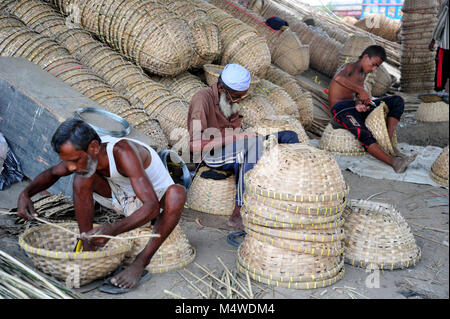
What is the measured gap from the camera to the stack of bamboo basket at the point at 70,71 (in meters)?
3.85

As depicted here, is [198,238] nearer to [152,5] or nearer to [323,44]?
[152,5]

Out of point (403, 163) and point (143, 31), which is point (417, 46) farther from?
point (143, 31)

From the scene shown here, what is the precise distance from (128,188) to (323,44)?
512cm

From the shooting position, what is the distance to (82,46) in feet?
14.0

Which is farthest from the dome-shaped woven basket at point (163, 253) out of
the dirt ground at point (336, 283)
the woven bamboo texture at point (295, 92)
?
the woven bamboo texture at point (295, 92)

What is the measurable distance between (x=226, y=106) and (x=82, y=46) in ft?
5.20

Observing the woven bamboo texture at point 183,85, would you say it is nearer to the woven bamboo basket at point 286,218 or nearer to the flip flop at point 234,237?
the flip flop at point 234,237

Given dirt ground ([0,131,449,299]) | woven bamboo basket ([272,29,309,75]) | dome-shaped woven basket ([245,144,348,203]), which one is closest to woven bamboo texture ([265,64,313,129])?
woven bamboo basket ([272,29,309,75])

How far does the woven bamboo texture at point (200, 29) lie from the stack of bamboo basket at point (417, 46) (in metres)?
3.80

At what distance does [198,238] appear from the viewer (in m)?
3.13

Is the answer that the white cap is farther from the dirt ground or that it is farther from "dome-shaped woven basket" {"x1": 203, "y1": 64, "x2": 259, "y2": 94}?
"dome-shaped woven basket" {"x1": 203, "y1": 64, "x2": 259, "y2": 94}

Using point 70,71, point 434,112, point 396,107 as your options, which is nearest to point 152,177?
point 70,71

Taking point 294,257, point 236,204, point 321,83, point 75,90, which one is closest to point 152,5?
point 75,90

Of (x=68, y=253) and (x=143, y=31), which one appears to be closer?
(x=68, y=253)
